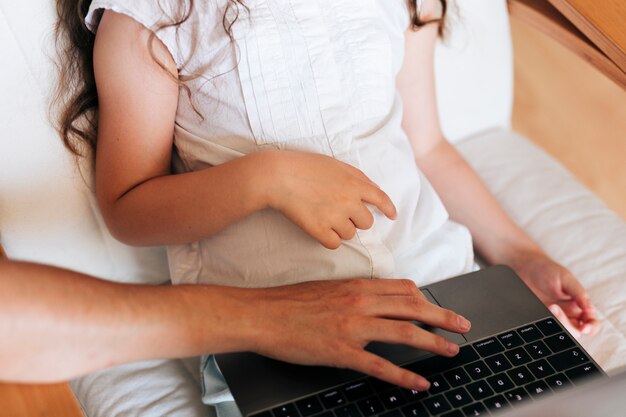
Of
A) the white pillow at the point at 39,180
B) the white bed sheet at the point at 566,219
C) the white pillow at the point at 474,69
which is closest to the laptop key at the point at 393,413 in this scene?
the white bed sheet at the point at 566,219

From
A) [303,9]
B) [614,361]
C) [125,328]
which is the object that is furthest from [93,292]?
[614,361]

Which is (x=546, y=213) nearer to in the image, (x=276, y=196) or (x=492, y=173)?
(x=492, y=173)

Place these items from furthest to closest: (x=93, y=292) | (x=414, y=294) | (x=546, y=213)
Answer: (x=546, y=213) → (x=414, y=294) → (x=93, y=292)

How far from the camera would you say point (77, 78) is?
0.80 m

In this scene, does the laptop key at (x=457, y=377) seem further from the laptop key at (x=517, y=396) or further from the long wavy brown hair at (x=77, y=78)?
the long wavy brown hair at (x=77, y=78)

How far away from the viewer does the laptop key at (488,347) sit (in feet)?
2.33

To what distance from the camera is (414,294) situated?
0.72 metres

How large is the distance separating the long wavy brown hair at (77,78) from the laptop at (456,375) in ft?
1.00

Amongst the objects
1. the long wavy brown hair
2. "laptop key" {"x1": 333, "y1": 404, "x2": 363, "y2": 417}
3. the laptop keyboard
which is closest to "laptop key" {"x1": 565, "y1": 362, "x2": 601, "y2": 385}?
the laptop keyboard

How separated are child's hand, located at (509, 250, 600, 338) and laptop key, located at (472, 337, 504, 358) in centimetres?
16

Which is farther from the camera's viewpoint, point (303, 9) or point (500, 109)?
point (500, 109)

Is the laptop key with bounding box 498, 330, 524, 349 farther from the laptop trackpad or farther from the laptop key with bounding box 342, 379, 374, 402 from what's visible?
the laptop key with bounding box 342, 379, 374, 402

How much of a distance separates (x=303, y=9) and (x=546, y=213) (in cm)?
46

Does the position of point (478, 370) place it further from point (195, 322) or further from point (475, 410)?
point (195, 322)
